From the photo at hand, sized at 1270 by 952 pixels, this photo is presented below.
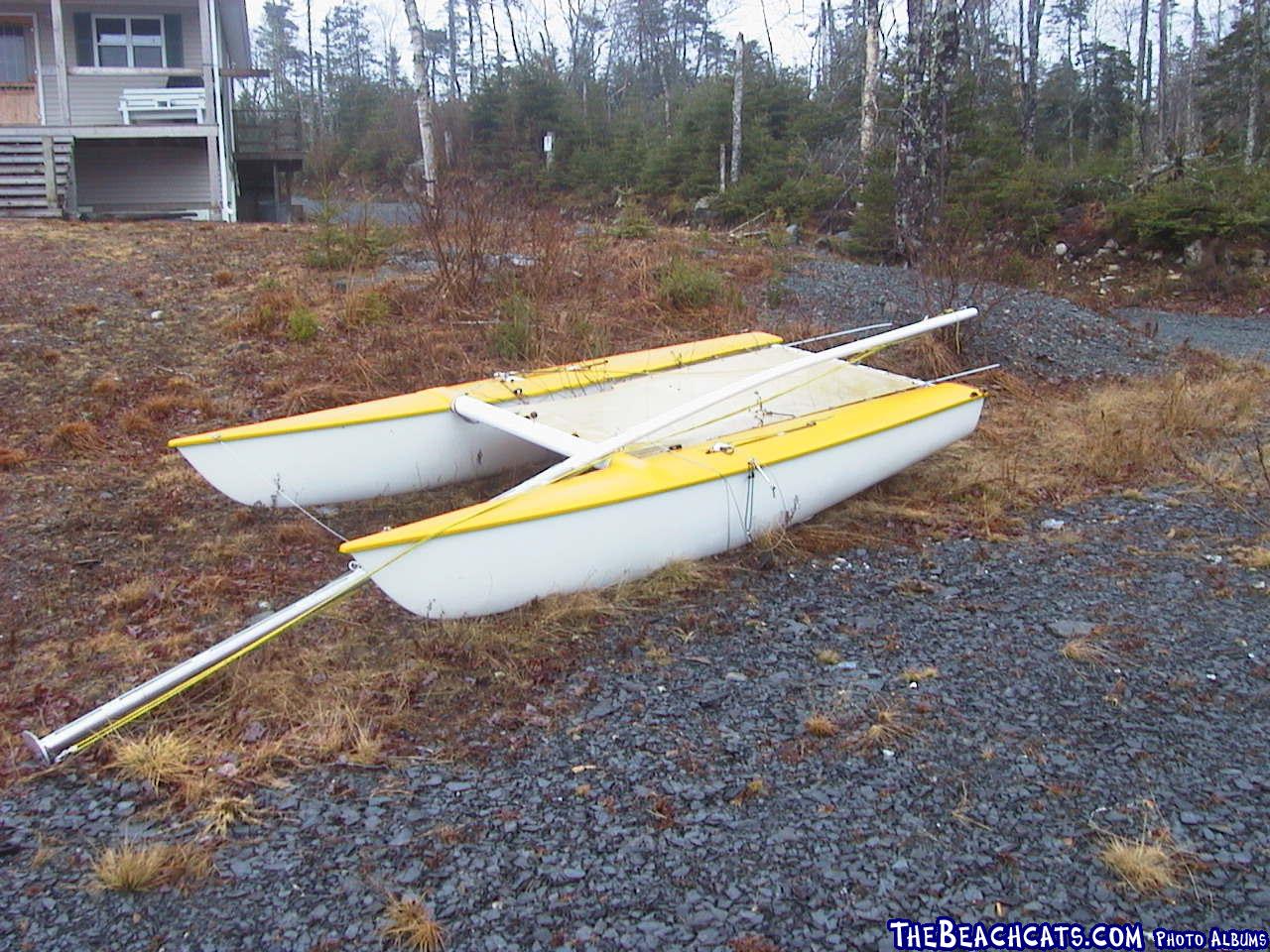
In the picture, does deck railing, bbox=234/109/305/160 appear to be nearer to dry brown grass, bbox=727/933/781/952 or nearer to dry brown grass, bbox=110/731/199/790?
dry brown grass, bbox=110/731/199/790

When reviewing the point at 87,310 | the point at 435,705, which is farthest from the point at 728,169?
the point at 435,705

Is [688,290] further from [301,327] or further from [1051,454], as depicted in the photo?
[1051,454]

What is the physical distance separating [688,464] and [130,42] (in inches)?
614

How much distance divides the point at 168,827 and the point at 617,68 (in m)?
37.2

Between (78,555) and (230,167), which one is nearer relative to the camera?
(78,555)

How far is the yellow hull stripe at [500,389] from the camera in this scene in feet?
13.1

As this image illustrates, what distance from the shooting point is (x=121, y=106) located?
46.2ft

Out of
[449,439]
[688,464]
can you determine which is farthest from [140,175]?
[688,464]

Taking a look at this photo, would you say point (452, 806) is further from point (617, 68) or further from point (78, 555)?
point (617, 68)

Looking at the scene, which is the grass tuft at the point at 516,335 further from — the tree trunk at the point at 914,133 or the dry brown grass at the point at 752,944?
Answer: the dry brown grass at the point at 752,944

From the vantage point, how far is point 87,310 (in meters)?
6.80

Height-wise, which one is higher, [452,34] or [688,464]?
[452,34]

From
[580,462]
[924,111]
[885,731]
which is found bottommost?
[885,731]

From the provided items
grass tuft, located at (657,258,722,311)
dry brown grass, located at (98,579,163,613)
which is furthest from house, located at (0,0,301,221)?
dry brown grass, located at (98,579,163,613)
